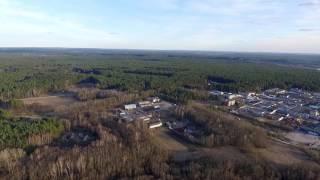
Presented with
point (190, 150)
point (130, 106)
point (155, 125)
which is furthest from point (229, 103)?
point (190, 150)

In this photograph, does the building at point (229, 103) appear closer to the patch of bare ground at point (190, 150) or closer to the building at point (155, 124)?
the building at point (155, 124)

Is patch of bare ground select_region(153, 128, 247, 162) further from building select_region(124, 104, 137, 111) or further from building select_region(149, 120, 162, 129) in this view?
building select_region(124, 104, 137, 111)

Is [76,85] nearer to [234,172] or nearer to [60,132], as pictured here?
[60,132]

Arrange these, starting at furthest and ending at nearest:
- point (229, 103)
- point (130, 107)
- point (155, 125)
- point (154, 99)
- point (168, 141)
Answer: point (154, 99) < point (229, 103) < point (130, 107) < point (155, 125) < point (168, 141)

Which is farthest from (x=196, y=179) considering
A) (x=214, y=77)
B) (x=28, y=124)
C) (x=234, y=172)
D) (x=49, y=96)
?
(x=214, y=77)

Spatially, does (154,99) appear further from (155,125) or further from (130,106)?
(155,125)

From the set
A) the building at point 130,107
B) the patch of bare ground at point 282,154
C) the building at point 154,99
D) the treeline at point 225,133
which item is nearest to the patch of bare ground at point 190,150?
the treeline at point 225,133

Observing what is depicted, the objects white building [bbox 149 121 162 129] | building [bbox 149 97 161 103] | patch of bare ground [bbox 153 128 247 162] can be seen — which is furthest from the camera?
building [bbox 149 97 161 103]

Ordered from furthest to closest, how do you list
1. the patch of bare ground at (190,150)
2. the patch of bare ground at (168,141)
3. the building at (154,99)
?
the building at (154,99) < the patch of bare ground at (168,141) < the patch of bare ground at (190,150)

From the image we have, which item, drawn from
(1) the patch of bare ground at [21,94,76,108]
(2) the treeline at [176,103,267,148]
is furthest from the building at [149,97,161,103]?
(2) the treeline at [176,103,267,148]

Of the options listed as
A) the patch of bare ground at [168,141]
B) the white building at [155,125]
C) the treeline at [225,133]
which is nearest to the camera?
the patch of bare ground at [168,141]

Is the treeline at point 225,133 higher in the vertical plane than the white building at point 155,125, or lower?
higher
